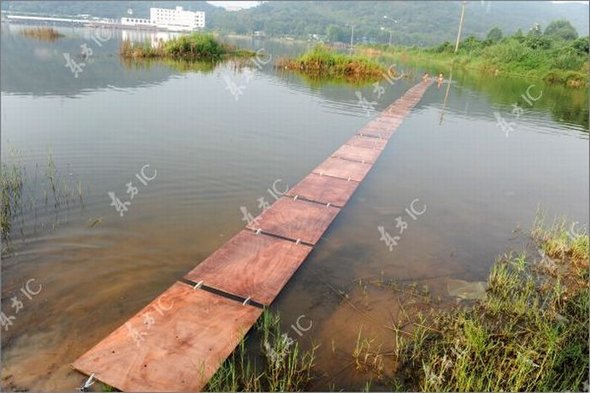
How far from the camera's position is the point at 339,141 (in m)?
10.9

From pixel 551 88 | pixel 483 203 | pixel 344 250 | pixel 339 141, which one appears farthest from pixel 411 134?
pixel 551 88

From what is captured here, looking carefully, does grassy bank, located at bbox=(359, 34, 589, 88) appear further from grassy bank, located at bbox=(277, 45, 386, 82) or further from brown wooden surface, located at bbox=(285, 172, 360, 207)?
brown wooden surface, located at bbox=(285, 172, 360, 207)

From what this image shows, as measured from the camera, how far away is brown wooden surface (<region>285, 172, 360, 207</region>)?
706 centimetres

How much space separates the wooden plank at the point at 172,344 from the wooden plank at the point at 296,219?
1722mm

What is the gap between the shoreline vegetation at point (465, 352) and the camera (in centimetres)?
344

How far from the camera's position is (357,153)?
32.3 feet

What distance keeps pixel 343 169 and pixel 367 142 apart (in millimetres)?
2632

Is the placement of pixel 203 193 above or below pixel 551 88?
below

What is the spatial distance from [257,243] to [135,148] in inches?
178

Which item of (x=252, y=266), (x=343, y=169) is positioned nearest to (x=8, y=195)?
(x=252, y=266)

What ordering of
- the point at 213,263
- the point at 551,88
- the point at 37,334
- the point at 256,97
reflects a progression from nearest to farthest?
1. the point at 37,334
2. the point at 213,263
3. the point at 256,97
4. the point at 551,88

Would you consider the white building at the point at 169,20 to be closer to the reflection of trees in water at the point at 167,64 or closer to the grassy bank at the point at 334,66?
the reflection of trees in water at the point at 167,64

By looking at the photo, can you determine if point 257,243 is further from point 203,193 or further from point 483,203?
point 483,203

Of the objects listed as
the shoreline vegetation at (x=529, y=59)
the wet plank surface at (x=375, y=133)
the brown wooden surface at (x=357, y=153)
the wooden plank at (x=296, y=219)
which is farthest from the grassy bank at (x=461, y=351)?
the shoreline vegetation at (x=529, y=59)
